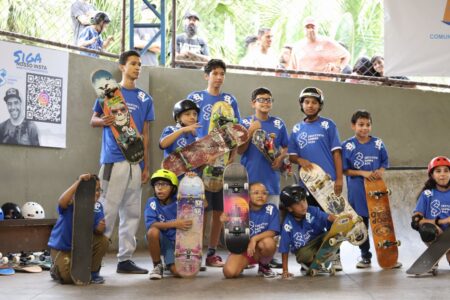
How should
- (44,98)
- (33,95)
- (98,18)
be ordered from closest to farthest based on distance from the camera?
(33,95) < (44,98) < (98,18)

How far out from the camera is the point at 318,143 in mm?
7469

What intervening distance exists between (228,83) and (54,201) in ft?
→ 8.38

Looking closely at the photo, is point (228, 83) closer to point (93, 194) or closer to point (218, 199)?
point (218, 199)

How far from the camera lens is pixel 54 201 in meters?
8.76

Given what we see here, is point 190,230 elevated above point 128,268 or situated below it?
above

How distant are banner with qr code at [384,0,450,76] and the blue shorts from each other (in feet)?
12.1

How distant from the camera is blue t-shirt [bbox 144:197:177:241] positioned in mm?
6934

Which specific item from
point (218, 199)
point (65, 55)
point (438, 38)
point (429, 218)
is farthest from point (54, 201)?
point (438, 38)

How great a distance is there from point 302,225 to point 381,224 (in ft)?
3.00

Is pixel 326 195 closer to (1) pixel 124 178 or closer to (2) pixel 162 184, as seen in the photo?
(2) pixel 162 184

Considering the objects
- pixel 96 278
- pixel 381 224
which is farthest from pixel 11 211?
pixel 381 224

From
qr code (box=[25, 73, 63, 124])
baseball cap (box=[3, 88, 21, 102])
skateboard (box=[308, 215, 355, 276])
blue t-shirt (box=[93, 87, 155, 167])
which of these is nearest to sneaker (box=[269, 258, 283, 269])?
skateboard (box=[308, 215, 355, 276])

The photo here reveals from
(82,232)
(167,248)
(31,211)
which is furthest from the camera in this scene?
(31,211)

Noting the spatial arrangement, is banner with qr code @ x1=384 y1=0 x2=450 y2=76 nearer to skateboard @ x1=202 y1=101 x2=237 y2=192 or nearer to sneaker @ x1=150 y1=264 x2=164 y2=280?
skateboard @ x1=202 y1=101 x2=237 y2=192
